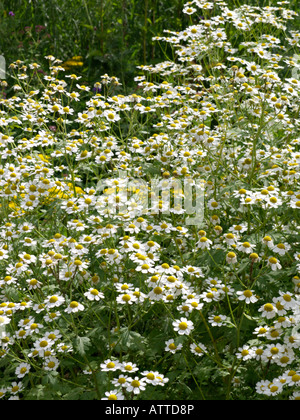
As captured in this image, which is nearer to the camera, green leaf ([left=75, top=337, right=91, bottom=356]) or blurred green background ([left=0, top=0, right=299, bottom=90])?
green leaf ([left=75, top=337, right=91, bottom=356])

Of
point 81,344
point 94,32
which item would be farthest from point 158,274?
point 94,32

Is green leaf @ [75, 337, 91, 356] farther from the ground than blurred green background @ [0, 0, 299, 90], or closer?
closer

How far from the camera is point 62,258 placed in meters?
2.61

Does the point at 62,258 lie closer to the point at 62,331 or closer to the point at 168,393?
the point at 62,331

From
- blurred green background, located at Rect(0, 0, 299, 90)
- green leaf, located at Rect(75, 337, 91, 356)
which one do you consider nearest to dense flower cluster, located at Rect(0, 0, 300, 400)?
green leaf, located at Rect(75, 337, 91, 356)

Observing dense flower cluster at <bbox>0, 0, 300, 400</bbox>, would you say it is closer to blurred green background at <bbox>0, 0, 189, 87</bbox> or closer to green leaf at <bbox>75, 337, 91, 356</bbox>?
green leaf at <bbox>75, 337, 91, 356</bbox>

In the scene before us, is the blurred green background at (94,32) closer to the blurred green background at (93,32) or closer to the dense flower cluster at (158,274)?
the blurred green background at (93,32)

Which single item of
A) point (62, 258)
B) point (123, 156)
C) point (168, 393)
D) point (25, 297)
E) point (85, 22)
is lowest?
point (168, 393)

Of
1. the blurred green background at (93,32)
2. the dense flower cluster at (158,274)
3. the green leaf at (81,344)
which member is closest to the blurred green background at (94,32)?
the blurred green background at (93,32)

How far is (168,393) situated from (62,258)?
0.81 meters

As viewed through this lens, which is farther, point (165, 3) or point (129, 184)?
point (165, 3)

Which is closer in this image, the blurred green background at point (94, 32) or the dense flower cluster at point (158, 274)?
the dense flower cluster at point (158, 274)
